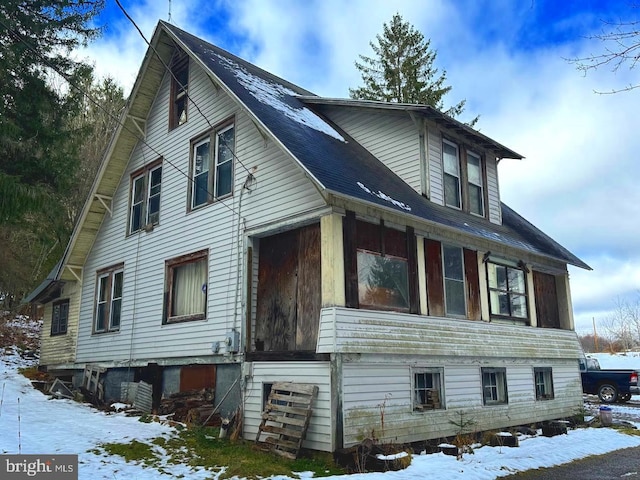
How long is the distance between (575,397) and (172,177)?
12.8 meters

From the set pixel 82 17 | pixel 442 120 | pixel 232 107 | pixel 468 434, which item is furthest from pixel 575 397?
pixel 82 17

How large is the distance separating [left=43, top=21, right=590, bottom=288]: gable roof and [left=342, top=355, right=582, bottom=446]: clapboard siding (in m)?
2.84

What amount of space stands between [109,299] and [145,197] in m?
3.26

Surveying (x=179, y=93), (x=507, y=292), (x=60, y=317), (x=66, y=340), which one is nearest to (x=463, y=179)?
(x=507, y=292)

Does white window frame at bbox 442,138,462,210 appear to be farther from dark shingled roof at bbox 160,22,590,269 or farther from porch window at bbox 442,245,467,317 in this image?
porch window at bbox 442,245,467,317

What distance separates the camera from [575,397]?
1524 cm

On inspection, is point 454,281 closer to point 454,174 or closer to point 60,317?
point 454,174

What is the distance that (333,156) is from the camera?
430 inches

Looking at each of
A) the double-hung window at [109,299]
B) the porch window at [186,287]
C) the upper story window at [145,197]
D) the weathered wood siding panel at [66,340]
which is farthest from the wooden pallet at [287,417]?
the weathered wood siding panel at [66,340]

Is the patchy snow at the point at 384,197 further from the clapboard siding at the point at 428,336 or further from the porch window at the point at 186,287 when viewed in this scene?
the porch window at the point at 186,287

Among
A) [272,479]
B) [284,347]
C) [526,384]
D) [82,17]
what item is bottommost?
[272,479]

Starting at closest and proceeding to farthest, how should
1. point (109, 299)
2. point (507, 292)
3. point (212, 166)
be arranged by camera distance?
point (212, 166)
point (507, 292)
point (109, 299)

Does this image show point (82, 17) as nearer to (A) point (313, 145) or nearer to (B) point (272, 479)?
(A) point (313, 145)

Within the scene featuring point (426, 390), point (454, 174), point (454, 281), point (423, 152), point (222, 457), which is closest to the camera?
point (222, 457)
